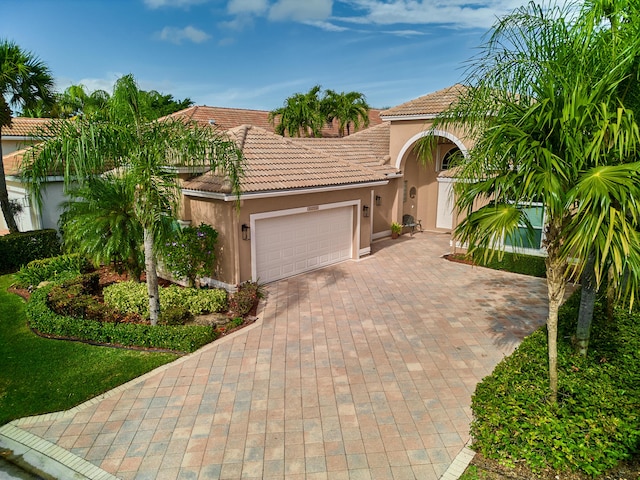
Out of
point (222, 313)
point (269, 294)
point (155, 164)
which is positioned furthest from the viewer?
point (269, 294)

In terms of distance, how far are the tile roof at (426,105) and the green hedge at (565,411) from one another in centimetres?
1455

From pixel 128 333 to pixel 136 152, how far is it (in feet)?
13.6

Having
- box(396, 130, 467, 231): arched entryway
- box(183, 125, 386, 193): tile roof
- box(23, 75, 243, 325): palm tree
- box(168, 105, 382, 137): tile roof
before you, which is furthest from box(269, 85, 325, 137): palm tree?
box(23, 75, 243, 325): palm tree

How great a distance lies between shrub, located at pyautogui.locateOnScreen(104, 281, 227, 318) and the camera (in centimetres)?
1122

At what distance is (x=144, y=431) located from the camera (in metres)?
6.72

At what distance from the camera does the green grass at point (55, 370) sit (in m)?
7.54

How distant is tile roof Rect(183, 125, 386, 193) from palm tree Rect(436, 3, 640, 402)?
7.91m

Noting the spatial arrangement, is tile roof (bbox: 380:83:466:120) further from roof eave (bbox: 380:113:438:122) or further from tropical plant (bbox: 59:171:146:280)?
tropical plant (bbox: 59:171:146:280)

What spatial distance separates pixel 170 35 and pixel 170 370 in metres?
16.7

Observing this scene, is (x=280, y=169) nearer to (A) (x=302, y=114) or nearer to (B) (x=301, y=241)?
(B) (x=301, y=241)

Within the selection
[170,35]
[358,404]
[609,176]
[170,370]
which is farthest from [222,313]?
[170,35]

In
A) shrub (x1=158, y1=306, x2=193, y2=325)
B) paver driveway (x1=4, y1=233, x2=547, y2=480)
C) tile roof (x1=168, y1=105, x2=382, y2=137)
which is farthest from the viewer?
tile roof (x1=168, y1=105, x2=382, y2=137)

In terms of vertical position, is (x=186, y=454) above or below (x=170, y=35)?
below

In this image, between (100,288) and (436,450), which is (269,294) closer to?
(100,288)
